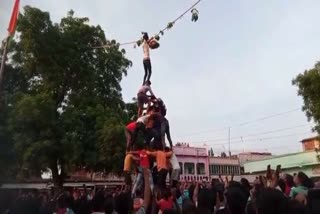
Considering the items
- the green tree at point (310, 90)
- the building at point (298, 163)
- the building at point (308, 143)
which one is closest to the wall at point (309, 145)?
the building at point (308, 143)

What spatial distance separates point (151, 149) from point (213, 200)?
233 inches

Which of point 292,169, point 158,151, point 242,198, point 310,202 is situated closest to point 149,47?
point 158,151

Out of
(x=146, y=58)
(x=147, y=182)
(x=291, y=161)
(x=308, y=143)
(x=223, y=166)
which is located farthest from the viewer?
(x=223, y=166)

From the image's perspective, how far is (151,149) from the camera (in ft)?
43.0

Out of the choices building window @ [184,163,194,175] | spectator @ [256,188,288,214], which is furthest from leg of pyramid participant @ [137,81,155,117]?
building window @ [184,163,194,175]

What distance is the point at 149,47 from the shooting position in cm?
1441

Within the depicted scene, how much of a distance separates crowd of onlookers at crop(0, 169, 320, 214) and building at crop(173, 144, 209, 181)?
130 feet

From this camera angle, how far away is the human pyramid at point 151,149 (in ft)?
40.7

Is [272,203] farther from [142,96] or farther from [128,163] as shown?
[142,96]

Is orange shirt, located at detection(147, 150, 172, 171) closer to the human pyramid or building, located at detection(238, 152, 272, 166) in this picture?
the human pyramid

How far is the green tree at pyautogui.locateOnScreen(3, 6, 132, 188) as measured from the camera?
78.9ft

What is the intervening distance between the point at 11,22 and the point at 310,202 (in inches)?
435

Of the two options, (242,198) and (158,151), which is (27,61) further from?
(242,198)

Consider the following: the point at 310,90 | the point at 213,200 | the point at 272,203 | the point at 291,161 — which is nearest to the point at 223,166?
the point at 291,161
